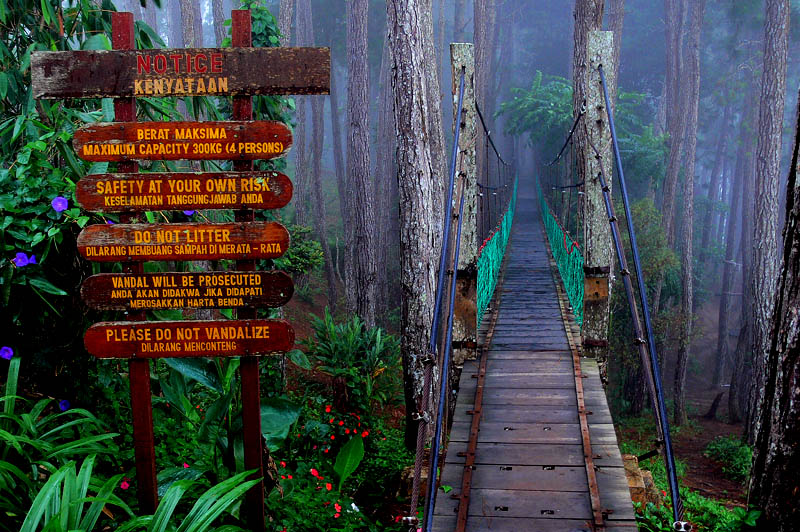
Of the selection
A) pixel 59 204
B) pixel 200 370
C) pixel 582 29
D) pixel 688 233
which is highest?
pixel 582 29

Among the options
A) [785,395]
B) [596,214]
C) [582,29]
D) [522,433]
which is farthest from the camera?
[582,29]

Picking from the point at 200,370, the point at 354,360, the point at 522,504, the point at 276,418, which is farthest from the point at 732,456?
the point at 200,370

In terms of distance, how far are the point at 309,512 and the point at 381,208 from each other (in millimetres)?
11859

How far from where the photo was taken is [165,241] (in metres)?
3.04

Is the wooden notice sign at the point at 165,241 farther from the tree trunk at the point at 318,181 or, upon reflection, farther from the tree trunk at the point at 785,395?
the tree trunk at the point at 318,181

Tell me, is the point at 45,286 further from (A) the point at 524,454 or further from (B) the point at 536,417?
(B) the point at 536,417

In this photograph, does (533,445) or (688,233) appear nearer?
(533,445)

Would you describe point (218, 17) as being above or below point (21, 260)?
above

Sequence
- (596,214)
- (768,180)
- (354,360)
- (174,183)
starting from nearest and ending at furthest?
(174,183) → (596,214) → (354,360) → (768,180)

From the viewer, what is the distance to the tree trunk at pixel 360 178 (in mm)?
9789

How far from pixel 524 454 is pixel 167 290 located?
204 centimetres

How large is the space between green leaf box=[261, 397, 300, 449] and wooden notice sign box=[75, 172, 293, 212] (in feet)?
3.85

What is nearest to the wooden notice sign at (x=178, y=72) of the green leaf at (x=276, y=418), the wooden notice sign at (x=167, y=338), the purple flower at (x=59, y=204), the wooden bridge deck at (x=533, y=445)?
the purple flower at (x=59, y=204)

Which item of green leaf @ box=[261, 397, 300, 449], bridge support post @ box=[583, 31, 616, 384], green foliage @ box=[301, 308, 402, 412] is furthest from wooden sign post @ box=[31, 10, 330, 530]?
green foliage @ box=[301, 308, 402, 412]
